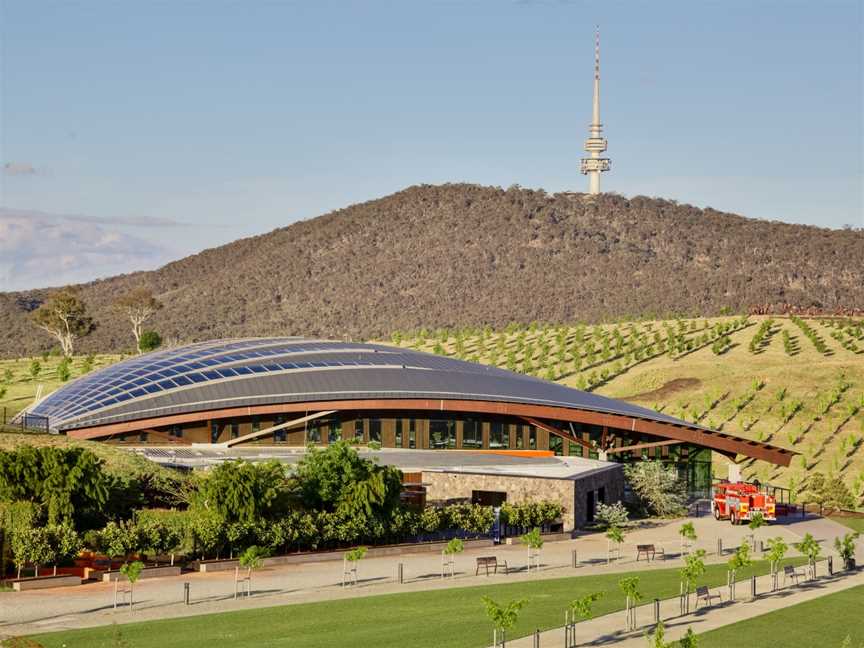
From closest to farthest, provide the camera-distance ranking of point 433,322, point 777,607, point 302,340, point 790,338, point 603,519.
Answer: point 777,607 → point 603,519 → point 302,340 → point 790,338 → point 433,322

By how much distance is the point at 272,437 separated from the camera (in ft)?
220

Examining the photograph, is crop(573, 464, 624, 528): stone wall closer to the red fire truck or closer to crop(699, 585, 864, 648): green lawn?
the red fire truck

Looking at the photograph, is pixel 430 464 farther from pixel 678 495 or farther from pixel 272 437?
pixel 678 495

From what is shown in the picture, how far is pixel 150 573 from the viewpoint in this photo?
1746 inches

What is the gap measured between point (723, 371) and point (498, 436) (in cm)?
4929

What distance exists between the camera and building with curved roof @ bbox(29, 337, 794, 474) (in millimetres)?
64312

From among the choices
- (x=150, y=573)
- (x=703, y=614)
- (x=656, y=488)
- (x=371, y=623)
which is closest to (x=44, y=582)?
(x=150, y=573)

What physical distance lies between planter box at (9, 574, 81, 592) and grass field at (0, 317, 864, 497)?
3132 cm

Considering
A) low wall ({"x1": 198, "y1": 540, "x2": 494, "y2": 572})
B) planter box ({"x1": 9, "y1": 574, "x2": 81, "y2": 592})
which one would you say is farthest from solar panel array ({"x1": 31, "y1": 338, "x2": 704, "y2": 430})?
planter box ({"x1": 9, "y1": 574, "x2": 81, "y2": 592})

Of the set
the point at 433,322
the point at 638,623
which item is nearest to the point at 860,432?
the point at 638,623

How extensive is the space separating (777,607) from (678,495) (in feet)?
82.5

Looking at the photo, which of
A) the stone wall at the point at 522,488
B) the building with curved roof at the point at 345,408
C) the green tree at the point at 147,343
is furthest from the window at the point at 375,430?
the green tree at the point at 147,343

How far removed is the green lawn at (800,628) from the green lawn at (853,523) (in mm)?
21322

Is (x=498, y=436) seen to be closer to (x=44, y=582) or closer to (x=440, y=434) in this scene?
(x=440, y=434)
